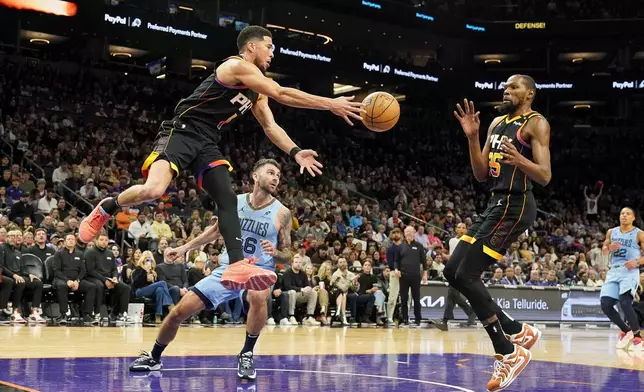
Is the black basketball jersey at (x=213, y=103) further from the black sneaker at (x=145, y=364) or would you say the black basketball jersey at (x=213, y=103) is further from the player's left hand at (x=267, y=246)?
the black sneaker at (x=145, y=364)

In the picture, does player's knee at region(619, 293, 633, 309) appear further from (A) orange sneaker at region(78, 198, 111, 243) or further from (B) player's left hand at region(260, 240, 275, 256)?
(A) orange sneaker at region(78, 198, 111, 243)

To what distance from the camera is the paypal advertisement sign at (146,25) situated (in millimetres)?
26188

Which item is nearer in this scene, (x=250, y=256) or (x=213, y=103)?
(x=213, y=103)

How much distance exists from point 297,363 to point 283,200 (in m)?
13.8

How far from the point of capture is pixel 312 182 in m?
26.7

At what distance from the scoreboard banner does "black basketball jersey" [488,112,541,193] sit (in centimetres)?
1144

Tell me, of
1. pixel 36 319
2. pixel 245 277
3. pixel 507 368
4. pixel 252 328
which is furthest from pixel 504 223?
pixel 36 319

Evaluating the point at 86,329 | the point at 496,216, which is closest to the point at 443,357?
the point at 496,216

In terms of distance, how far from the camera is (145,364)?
22.4 feet

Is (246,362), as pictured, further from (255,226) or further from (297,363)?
(297,363)

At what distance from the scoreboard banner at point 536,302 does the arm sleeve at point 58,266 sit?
7756 millimetres

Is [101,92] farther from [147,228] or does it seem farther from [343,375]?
[343,375]

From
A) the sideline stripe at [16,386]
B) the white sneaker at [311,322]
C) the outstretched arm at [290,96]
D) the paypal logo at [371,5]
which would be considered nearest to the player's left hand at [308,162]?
the outstretched arm at [290,96]

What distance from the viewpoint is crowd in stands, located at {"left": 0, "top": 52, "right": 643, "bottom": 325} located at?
48.8ft
